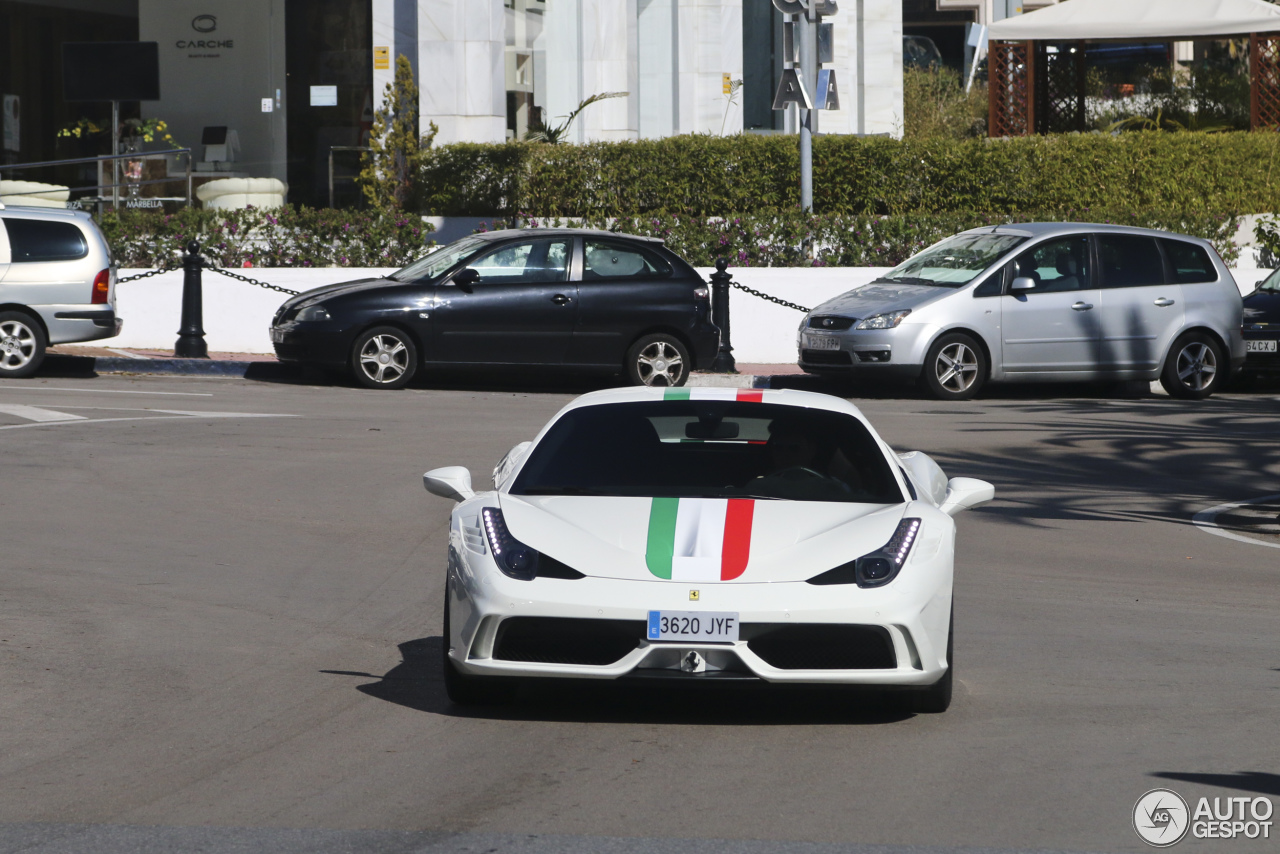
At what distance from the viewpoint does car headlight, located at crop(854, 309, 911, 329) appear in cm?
1756

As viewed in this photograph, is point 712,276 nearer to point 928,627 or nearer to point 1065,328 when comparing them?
point 1065,328

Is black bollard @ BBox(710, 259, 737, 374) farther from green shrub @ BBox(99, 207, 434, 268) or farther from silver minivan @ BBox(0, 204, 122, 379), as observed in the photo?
silver minivan @ BBox(0, 204, 122, 379)

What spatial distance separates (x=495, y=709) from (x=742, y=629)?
1085 millimetres

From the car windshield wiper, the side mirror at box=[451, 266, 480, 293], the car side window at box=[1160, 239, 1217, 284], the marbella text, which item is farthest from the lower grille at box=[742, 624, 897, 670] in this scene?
the car side window at box=[1160, 239, 1217, 284]

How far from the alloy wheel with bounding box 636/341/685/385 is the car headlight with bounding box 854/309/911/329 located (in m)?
1.96

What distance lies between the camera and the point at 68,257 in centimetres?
1833

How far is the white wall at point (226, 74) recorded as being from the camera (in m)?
A: 30.6

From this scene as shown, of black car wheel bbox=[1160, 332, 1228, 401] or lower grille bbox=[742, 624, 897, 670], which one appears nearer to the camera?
lower grille bbox=[742, 624, 897, 670]

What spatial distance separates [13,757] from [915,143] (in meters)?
18.6

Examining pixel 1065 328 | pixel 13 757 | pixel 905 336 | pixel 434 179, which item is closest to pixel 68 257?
pixel 434 179

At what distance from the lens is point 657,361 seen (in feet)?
59.5

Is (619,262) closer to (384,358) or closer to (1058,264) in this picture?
(384,358)

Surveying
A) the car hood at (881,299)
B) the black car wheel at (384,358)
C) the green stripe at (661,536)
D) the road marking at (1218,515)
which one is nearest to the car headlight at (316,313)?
the black car wheel at (384,358)

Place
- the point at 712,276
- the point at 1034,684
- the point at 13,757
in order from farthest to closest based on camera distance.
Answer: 1. the point at 712,276
2. the point at 1034,684
3. the point at 13,757
